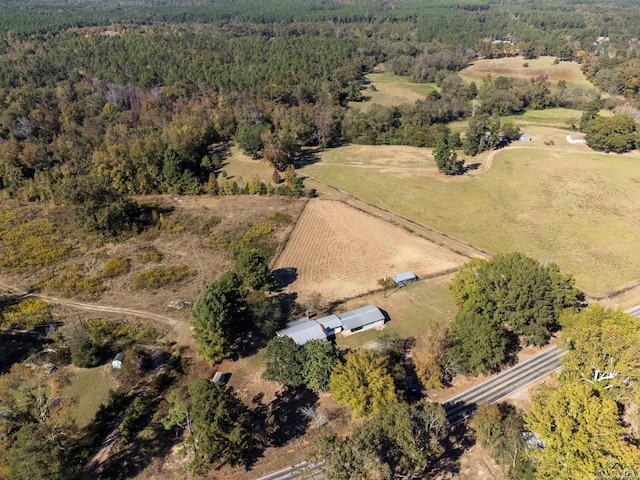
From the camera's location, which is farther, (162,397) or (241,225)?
(241,225)

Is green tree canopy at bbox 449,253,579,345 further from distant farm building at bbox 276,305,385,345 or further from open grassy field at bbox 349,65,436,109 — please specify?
open grassy field at bbox 349,65,436,109

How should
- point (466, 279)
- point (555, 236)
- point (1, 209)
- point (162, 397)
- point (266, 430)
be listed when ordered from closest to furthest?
point (266, 430) → point (162, 397) → point (466, 279) → point (555, 236) → point (1, 209)

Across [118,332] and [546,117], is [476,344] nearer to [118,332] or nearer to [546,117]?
[118,332]

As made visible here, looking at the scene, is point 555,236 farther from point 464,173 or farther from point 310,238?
point 310,238

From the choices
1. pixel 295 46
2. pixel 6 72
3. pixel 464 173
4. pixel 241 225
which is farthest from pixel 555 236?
pixel 6 72

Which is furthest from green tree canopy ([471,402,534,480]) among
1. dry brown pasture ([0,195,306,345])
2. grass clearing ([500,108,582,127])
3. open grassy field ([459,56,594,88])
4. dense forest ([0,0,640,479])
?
open grassy field ([459,56,594,88])

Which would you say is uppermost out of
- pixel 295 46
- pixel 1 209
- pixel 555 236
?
pixel 295 46

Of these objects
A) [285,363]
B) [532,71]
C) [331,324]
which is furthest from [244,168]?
[532,71]
